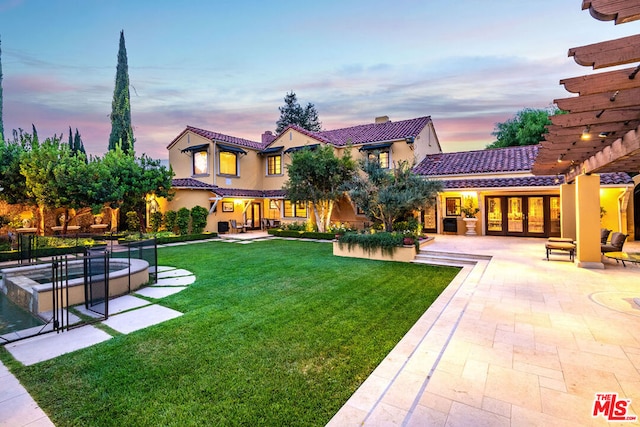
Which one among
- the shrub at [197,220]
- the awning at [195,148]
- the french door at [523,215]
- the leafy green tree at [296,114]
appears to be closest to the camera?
the french door at [523,215]

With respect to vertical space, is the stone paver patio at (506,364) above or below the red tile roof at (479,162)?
below

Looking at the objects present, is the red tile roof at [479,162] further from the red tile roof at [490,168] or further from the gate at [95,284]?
the gate at [95,284]

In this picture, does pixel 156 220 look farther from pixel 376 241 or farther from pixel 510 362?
pixel 510 362

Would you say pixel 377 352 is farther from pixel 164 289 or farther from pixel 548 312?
pixel 164 289

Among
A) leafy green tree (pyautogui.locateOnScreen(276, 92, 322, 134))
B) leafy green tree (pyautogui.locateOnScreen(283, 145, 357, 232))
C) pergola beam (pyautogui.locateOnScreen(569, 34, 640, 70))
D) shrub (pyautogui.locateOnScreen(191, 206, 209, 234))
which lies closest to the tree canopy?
shrub (pyautogui.locateOnScreen(191, 206, 209, 234))

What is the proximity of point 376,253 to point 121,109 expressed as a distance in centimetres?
2682

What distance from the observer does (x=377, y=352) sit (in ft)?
12.6

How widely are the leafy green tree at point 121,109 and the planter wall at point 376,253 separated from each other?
23.1 meters

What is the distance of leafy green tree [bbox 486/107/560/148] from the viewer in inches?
1043

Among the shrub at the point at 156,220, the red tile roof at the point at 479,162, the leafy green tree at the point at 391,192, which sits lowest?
the shrub at the point at 156,220

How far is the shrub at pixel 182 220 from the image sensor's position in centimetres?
1753

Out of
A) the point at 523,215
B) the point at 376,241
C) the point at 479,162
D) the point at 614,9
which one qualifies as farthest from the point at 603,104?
the point at 479,162

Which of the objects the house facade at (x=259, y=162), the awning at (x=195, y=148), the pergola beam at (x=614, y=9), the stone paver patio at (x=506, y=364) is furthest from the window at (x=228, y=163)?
the pergola beam at (x=614, y=9)

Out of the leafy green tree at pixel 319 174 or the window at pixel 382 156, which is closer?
the leafy green tree at pixel 319 174
